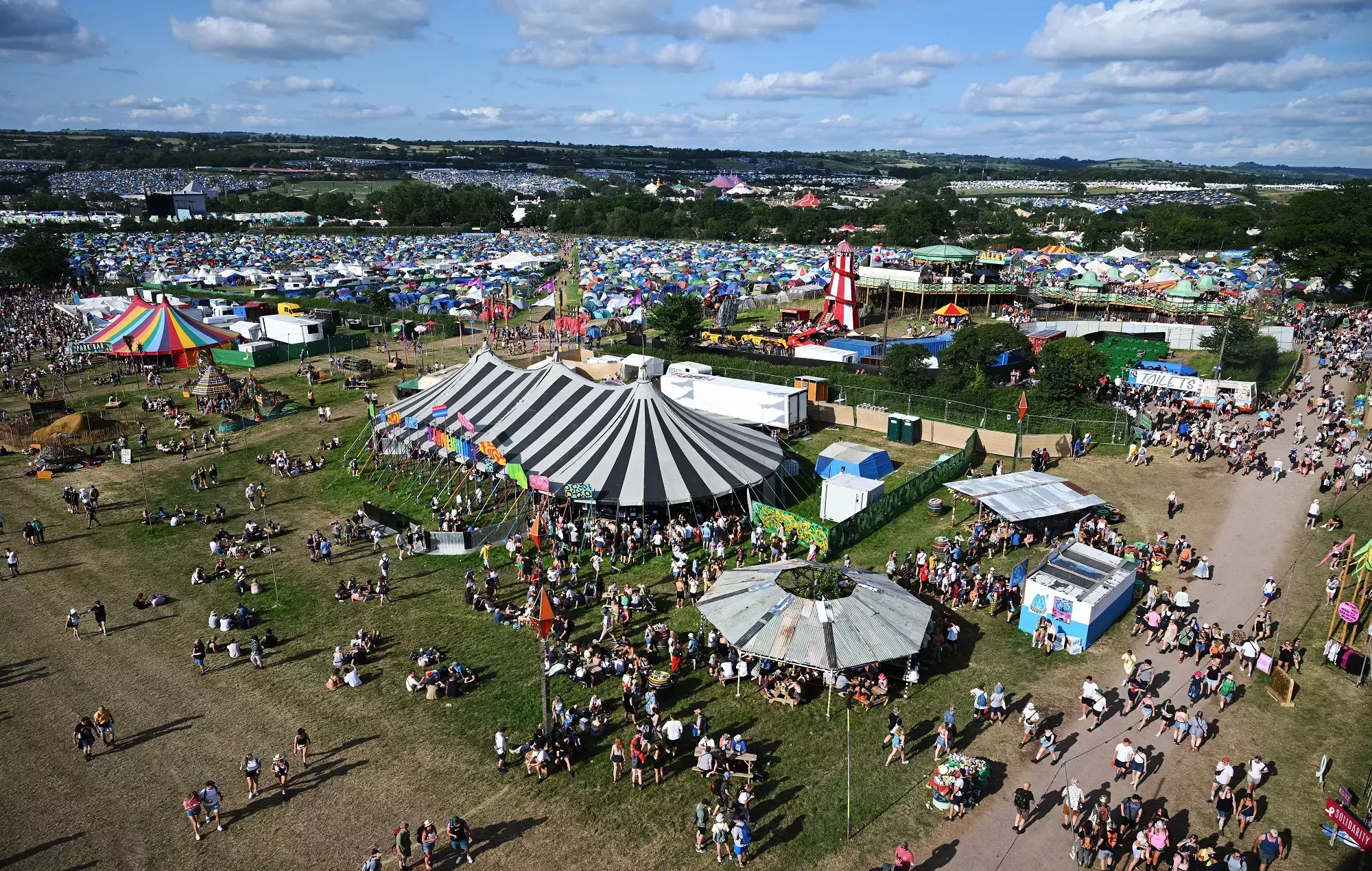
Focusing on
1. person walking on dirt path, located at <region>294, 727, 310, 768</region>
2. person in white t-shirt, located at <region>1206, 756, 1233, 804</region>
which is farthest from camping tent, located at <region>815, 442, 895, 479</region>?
person walking on dirt path, located at <region>294, 727, 310, 768</region>

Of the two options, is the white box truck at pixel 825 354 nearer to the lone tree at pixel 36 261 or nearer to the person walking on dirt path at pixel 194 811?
the person walking on dirt path at pixel 194 811

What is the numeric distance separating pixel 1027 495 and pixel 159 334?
4091cm

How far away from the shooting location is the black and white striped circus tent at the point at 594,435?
69.3 feet

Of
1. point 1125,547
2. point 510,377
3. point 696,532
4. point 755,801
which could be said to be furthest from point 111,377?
point 1125,547

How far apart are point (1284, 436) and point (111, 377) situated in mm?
49703

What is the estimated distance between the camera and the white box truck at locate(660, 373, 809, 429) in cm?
2825

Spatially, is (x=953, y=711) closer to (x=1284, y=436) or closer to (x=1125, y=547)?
(x=1125, y=547)

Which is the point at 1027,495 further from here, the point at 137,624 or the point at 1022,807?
the point at 137,624

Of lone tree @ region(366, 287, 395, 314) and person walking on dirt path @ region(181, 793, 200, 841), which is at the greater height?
lone tree @ region(366, 287, 395, 314)

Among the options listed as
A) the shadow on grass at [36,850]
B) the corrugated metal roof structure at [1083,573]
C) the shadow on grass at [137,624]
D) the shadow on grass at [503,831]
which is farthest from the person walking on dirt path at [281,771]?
the corrugated metal roof structure at [1083,573]

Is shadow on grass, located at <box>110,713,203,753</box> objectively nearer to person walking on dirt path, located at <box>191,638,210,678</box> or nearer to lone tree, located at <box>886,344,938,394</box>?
person walking on dirt path, located at <box>191,638,210,678</box>

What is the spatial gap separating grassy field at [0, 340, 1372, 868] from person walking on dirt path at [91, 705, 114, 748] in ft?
1.03

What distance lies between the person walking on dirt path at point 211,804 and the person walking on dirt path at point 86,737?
2912 millimetres

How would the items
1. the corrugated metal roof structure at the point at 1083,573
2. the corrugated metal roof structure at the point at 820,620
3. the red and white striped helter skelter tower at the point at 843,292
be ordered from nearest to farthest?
1. the corrugated metal roof structure at the point at 820,620
2. the corrugated metal roof structure at the point at 1083,573
3. the red and white striped helter skelter tower at the point at 843,292
